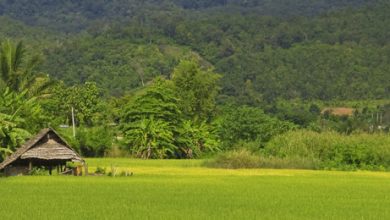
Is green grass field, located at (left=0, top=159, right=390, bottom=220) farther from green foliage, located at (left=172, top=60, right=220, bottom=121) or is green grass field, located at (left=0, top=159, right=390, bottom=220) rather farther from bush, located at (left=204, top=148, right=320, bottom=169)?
green foliage, located at (left=172, top=60, right=220, bottom=121)

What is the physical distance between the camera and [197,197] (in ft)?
78.9

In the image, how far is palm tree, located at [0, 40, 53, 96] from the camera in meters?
48.2

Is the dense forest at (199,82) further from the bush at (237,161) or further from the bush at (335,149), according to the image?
the bush at (237,161)

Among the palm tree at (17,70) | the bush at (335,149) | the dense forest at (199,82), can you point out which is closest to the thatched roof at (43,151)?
the dense forest at (199,82)

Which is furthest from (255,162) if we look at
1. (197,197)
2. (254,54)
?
(254,54)

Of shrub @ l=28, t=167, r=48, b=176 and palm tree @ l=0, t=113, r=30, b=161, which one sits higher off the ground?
palm tree @ l=0, t=113, r=30, b=161

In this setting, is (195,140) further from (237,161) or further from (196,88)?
(237,161)

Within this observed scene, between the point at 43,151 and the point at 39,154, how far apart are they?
242 mm

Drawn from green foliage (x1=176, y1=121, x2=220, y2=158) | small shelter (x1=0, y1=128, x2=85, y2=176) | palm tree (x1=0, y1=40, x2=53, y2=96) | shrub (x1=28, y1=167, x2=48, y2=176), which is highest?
palm tree (x1=0, y1=40, x2=53, y2=96)

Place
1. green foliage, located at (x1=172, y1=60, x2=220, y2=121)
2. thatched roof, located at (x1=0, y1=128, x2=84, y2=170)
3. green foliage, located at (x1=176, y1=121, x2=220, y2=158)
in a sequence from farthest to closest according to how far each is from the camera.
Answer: green foliage, located at (x1=172, y1=60, x2=220, y2=121) → green foliage, located at (x1=176, y1=121, x2=220, y2=158) → thatched roof, located at (x1=0, y1=128, x2=84, y2=170)

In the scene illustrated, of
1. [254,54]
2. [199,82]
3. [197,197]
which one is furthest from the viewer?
[254,54]

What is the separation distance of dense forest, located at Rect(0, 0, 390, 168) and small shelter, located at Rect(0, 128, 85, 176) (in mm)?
1407

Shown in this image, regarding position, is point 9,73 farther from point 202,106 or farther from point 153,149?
point 202,106

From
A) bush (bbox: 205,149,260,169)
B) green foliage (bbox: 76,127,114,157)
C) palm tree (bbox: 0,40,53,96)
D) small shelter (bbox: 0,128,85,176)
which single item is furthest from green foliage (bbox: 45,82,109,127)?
small shelter (bbox: 0,128,85,176)
